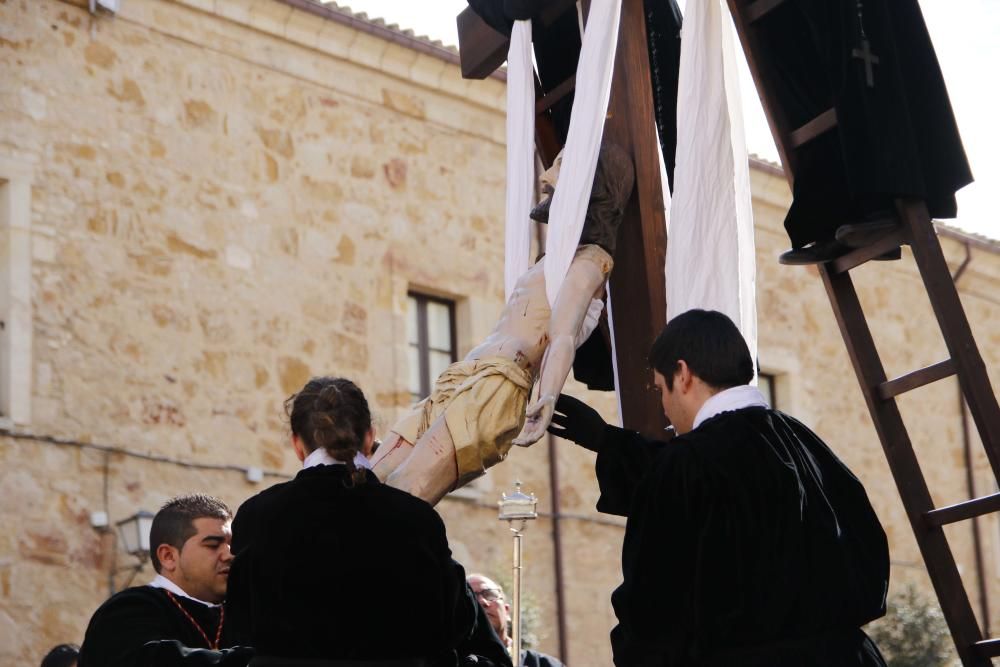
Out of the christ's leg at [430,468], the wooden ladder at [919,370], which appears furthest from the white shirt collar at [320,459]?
the wooden ladder at [919,370]

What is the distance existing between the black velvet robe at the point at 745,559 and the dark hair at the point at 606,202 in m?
1.43

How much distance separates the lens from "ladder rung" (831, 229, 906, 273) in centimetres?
484

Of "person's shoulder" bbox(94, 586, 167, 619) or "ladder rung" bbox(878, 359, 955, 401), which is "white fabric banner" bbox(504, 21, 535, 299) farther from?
"person's shoulder" bbox(94, 586, 167, 619)

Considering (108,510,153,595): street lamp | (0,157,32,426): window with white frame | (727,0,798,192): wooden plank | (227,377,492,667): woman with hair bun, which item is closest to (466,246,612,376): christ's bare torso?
(727,0,798,192): wooden plank

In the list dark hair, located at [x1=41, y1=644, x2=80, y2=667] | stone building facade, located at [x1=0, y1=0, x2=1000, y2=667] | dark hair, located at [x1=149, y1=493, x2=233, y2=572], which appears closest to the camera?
dark hair, located at [x1=149, y1=493, x2=233, y2=572]

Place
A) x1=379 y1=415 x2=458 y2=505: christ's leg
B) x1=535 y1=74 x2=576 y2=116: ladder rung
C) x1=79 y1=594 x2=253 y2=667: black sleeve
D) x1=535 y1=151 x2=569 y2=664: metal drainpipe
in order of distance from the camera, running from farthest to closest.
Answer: x1=535 y1=151 x2=569 y2=664: metal drainpipe
x1=535 y1=74 x2=576 y2=116: ladder rung
x1=379 y1=415 x2=458 y2=505: christ's leg
x1=79 y1=594 x2=253 y2=667: black sleeve

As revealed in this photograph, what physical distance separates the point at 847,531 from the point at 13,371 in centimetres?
789

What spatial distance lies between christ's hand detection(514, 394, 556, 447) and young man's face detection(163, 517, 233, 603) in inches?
35.2

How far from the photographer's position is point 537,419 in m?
4.35

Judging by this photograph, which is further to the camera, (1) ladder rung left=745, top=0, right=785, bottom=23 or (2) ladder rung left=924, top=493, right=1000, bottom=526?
(1) ladder rung left=745, top=0, right=785, bottom=23

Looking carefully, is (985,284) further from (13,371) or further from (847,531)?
(847,531)

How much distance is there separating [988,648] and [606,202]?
164cm

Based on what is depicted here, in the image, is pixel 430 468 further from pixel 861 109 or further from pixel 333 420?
pixel 861 109

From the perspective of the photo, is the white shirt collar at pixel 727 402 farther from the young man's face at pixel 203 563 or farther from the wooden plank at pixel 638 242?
the young man's face at pixel 203 563
